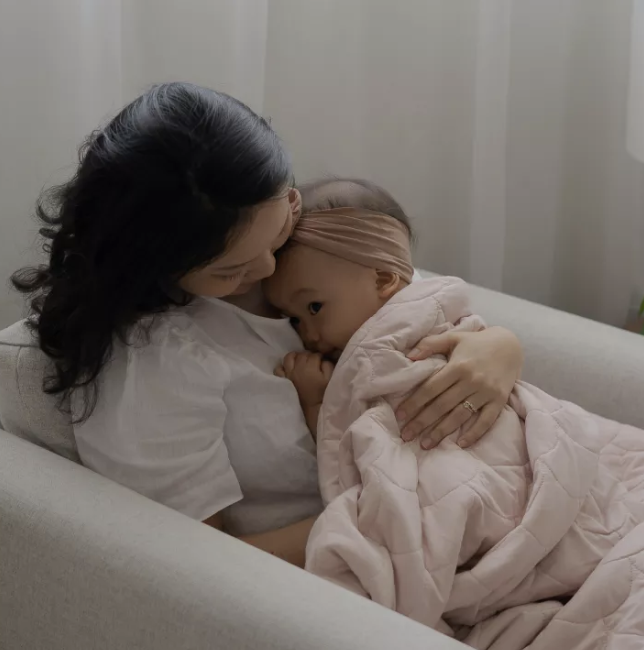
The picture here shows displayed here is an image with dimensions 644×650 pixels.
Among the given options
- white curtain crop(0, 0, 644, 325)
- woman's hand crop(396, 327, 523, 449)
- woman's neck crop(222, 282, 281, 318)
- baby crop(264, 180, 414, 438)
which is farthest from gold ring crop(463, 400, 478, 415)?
white curtain crop(0, 0, 644, 325)

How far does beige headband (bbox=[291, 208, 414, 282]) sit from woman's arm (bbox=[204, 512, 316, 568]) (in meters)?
0.36

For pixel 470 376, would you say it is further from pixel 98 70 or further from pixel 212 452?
pixel 98 70

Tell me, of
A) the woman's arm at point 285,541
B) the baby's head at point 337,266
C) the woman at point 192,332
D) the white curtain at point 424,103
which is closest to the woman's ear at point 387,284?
the baby's head at point 337,266

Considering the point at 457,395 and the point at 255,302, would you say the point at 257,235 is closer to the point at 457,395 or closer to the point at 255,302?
the point at 255,302

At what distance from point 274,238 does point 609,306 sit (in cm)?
116

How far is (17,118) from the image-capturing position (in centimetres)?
164

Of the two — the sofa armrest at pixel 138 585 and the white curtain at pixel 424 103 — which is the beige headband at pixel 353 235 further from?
the white curtain at pixel 424 103

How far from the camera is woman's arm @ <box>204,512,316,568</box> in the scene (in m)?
1.22

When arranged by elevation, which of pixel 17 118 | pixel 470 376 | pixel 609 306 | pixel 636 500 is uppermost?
pixel 17 118

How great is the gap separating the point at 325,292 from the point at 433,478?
0.93 ft

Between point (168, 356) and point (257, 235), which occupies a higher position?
point (257, 235)

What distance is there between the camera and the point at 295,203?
1293 mm

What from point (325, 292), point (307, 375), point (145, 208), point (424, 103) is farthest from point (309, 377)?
point (424, 103)

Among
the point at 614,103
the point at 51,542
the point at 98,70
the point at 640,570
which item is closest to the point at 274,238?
the point at 51,542
